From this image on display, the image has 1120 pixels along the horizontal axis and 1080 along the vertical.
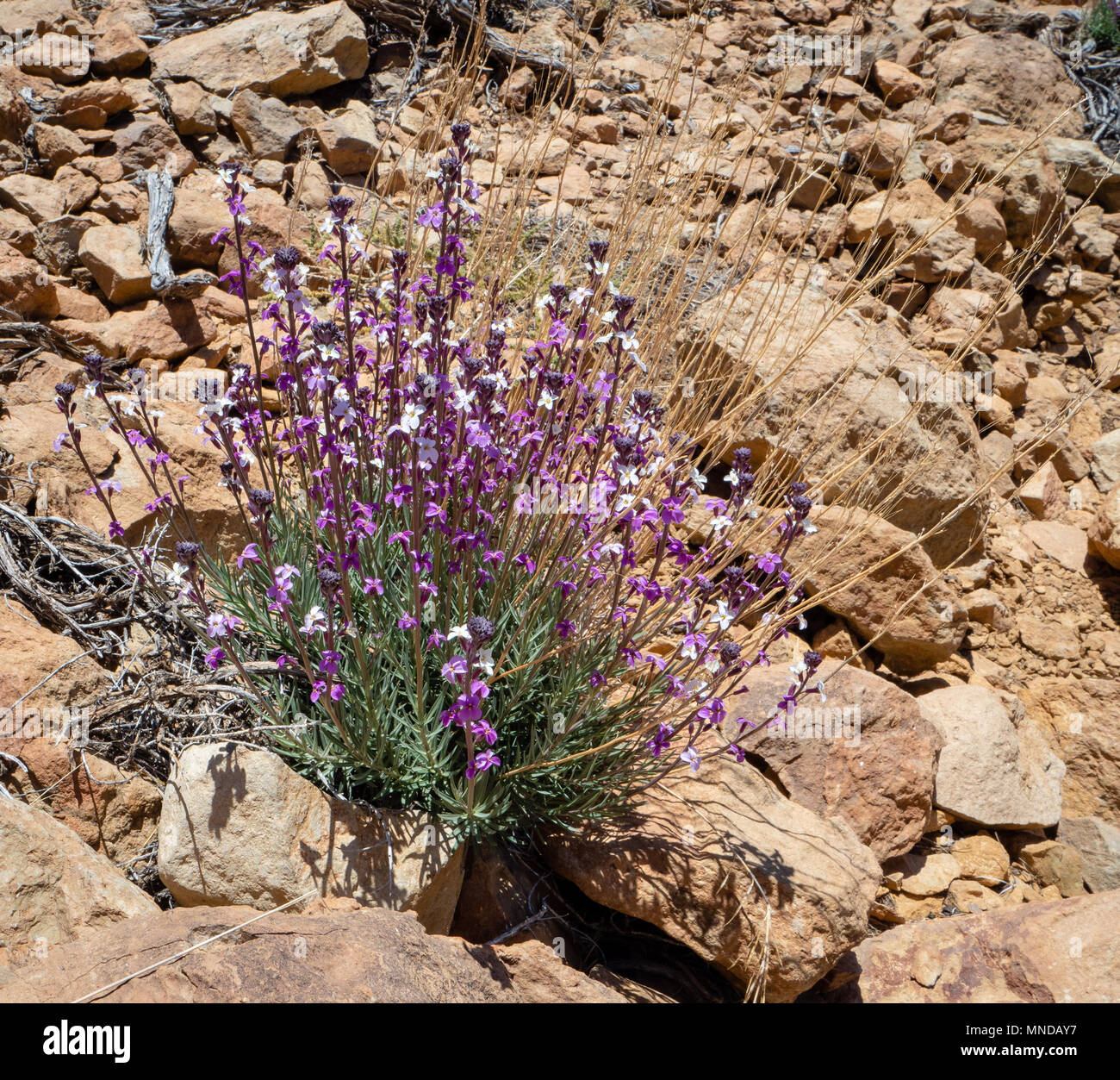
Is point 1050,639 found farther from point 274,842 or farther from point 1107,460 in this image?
point 274,842

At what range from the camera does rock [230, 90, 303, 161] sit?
6.33m

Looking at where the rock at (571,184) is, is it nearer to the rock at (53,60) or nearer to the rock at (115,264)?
the rock at (115,264)

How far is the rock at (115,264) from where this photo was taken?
5082 millimetres

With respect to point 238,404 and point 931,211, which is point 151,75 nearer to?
point 238,404

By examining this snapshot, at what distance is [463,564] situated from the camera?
9.29 feet

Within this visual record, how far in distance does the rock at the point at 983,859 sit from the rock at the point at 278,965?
278 centimetres

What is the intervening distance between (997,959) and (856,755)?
991mm

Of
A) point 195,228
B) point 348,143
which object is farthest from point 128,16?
point 195,228

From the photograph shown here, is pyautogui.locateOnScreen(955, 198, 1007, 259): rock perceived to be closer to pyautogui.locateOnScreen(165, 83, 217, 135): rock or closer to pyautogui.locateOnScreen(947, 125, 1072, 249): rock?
pyautogui.locateOnScreen(947, 125, 1072, 249): rock

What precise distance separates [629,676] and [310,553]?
1498 millimetres

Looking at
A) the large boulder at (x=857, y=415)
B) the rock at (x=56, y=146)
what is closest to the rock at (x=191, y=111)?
the rock at (x=56, y=146)

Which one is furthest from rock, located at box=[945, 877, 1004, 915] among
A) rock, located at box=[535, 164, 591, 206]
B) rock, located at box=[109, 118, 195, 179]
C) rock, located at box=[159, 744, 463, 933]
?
rock, located at box=[109, 118, 195, 179]

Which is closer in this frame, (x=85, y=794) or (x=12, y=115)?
(x=85, y=794)
